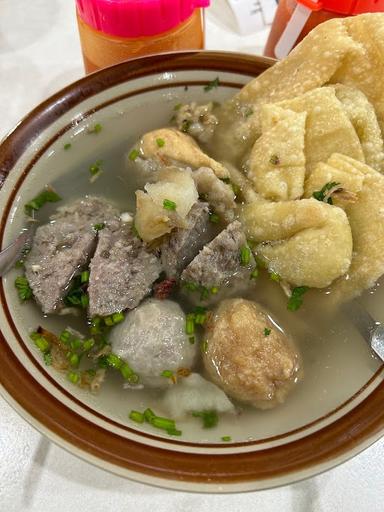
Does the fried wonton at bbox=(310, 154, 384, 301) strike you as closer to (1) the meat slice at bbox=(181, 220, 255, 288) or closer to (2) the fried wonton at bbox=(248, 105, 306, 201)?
(2) the fried wonton at bbox=(248, 105, 306, 201)

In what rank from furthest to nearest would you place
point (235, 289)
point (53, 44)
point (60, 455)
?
point (53, 44) < point (235, 289) < point (60, 455)

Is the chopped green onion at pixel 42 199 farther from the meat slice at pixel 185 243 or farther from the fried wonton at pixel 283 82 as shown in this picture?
the fried wonton at pixel 283 82

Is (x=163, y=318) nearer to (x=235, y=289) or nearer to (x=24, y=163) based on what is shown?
(x=235, y=289)

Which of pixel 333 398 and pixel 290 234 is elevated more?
pixel 290 234

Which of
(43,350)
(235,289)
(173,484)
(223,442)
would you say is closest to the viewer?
(173,484)

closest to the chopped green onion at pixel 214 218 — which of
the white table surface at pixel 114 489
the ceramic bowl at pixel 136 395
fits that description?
the ceramic bowl at pixel 136 395

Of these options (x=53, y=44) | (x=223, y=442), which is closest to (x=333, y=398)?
(x=223, y=442)
